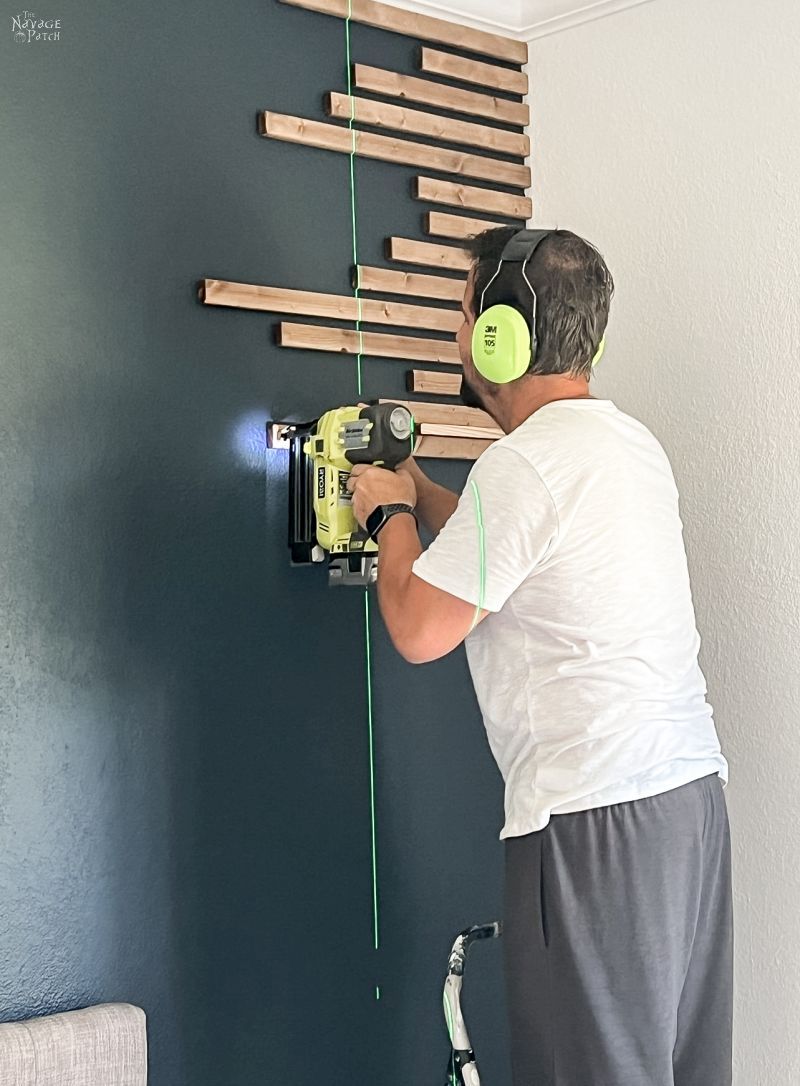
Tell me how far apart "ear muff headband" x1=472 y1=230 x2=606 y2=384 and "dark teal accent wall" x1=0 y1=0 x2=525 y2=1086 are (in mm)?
487

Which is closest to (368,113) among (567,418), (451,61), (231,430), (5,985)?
(451,61)

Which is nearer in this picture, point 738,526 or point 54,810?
point 54,810

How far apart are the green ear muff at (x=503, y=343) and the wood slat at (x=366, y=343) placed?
0.46 metres

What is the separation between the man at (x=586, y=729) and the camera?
1.74m

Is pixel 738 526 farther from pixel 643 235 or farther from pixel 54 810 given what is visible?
pixel 54 810

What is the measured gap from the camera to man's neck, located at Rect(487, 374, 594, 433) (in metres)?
1.93

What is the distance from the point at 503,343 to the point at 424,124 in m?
0.79

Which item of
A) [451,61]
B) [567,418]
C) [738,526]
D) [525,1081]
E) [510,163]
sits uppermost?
[451,61]

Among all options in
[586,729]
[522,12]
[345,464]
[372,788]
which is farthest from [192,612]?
[522,12]

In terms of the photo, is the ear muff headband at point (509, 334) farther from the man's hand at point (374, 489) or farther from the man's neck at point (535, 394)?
the man's hand at point (374, 489)

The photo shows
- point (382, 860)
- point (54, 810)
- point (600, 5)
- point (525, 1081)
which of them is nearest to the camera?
point (525, 1081)

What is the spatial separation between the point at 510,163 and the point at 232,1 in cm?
67

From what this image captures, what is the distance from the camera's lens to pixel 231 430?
7.20 feet

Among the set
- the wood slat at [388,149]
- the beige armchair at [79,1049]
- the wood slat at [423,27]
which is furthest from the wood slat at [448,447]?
the beige armchair at [79,1049]
